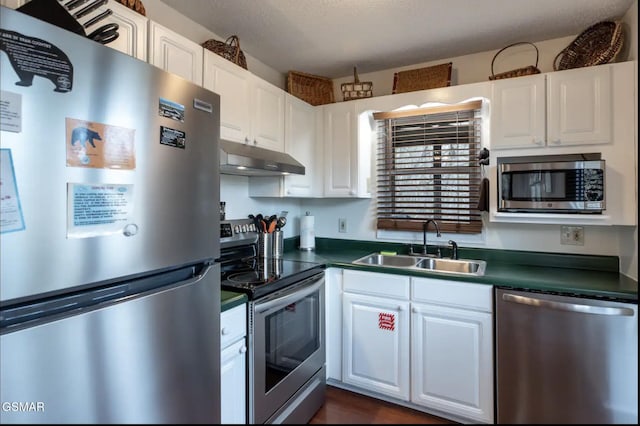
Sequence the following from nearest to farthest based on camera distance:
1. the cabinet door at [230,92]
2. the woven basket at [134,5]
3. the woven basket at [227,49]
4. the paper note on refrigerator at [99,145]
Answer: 1. the paper note on refrigerator at [99,145]
2. the woven basket at [134,5]
3. the cabinet door at [230,92]
4. the woven basket at [227,49]

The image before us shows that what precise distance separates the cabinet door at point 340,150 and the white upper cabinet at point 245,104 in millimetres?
460

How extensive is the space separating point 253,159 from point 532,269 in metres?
1.81

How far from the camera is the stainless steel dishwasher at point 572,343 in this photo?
63.0 inches

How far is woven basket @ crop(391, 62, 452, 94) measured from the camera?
8.15 feet

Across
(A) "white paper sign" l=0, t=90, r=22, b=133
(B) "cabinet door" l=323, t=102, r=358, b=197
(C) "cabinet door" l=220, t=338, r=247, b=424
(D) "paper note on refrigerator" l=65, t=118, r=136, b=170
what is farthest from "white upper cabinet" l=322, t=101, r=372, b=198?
(A) "white paper sign" l=0, t=90, r=22, b=133

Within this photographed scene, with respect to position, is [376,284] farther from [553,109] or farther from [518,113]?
[553,109]

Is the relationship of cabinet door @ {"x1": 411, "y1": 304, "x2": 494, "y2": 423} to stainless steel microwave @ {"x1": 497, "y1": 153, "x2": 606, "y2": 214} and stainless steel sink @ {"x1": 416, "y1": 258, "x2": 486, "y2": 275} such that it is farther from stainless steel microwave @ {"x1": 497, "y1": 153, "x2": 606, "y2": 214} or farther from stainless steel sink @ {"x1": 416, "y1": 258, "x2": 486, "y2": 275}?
stainless steel microwave @ {"x1": 497, "y1": 153, "x2": 606, "y2": 214}

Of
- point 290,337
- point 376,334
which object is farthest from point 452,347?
point 290,337

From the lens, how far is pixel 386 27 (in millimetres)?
2199

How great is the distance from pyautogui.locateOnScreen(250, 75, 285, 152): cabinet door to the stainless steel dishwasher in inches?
64.4

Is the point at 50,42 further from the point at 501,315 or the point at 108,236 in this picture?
the point at 501,315

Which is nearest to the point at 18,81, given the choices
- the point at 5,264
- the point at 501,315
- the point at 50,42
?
the point at 50,42

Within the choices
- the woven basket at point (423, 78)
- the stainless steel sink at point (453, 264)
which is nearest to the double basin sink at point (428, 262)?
the stainless steel sink at point (453, 264)

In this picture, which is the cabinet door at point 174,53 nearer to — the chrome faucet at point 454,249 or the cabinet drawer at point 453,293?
the cabinet drawer at point 453,293
